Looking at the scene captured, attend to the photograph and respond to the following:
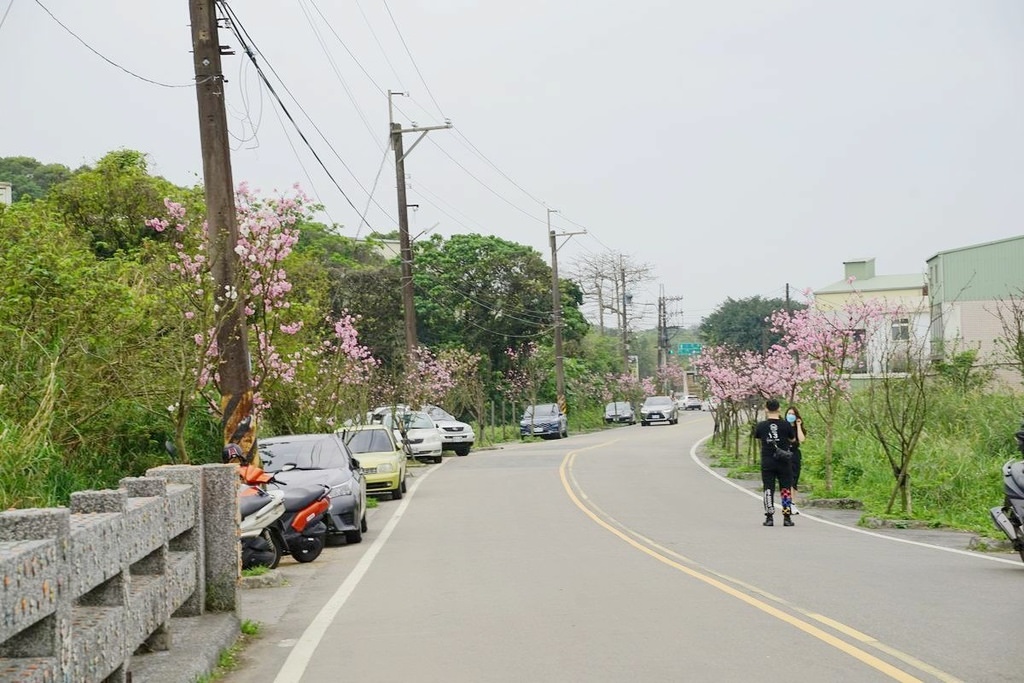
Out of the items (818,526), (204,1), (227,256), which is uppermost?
(204,1)

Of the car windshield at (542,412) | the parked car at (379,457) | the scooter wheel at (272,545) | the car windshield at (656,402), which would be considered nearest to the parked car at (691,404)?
the car windshield at (656,402)

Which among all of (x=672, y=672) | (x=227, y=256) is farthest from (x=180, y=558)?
(x=227, y=256)

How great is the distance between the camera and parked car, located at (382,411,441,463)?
3934 cm

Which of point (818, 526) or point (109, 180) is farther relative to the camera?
point (109, 180)

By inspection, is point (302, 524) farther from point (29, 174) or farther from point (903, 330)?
point (29, 174)

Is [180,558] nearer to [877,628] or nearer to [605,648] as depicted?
[605,648]

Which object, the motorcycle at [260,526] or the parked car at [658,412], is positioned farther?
the parked car at [658,412]

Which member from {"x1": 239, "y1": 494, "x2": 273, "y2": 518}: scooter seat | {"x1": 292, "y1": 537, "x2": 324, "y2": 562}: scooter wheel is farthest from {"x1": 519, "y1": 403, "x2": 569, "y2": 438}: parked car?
{"x1": 239, "y1": 494, "x2": 273, "y2": 518}: scooter seat

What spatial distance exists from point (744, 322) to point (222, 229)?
10219cm

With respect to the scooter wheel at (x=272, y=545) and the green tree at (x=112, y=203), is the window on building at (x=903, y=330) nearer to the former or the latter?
the scooter wheel at (x=272, y=545)

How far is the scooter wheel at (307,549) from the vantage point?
1538 centimetres

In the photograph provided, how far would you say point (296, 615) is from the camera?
11156 mm

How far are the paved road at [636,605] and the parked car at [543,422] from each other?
124 feet

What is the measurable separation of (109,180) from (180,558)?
2467 centimetres
